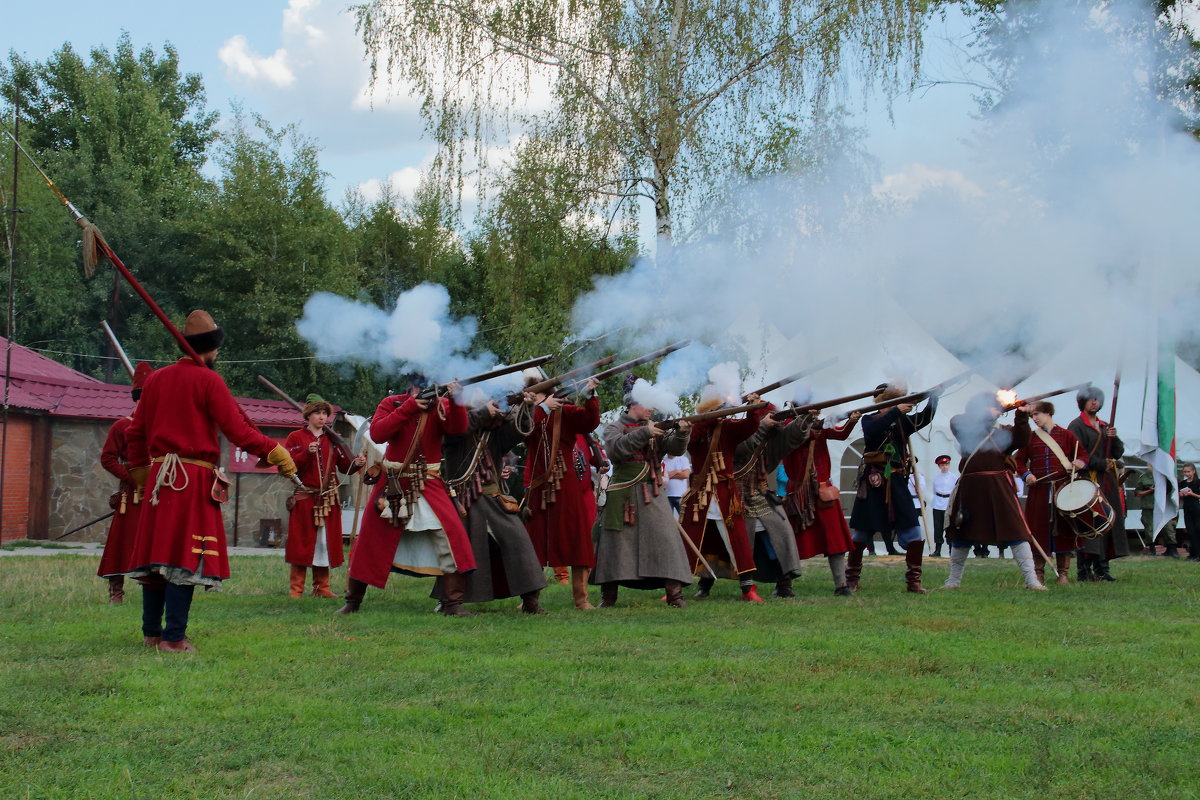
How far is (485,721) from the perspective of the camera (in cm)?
531

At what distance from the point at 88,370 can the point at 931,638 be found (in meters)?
28.8

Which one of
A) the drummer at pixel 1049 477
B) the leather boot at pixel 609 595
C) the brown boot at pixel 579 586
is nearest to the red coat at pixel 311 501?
the brown boot at pixel 579 586

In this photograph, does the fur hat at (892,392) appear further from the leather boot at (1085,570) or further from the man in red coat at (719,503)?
the leather boot at (1085,570)

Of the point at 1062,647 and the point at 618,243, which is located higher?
the point at 618,243

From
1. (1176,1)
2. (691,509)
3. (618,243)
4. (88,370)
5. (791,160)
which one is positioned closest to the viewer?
(1176,1)

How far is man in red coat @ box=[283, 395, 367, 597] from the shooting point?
1110 centimetres

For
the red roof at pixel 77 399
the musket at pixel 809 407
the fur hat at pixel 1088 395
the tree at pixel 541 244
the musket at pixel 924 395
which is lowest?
the musket at pixel 809 407

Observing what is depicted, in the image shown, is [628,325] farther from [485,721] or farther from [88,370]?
[88,370]

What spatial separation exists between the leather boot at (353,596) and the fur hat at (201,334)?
7.86 feet

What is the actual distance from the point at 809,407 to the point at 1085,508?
11.6ft

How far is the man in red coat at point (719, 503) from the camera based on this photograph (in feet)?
34.2

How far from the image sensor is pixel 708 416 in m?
10.0

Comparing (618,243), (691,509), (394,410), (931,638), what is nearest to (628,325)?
(691,509)

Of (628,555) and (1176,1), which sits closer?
(1176,1)
